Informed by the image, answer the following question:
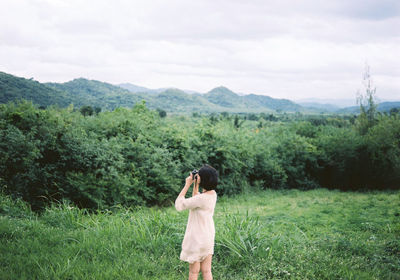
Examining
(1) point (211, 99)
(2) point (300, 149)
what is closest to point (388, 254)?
(2) point (300, 149)

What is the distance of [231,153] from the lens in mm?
14969

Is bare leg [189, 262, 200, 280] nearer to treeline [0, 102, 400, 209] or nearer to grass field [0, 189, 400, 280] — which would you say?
grass field [0, 189, 400, 280]

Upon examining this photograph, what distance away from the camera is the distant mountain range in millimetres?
17719

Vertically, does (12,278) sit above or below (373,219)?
above

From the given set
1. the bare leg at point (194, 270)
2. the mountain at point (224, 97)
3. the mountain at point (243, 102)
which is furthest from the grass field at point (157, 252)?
the mountain at point (224, 97)

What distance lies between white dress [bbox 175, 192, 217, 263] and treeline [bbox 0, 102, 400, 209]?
6.59 meters

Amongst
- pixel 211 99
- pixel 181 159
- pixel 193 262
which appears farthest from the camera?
pixel 211 99

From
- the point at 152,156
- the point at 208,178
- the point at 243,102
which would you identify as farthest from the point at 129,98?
the point at 243,102

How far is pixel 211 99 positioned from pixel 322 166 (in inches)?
6248

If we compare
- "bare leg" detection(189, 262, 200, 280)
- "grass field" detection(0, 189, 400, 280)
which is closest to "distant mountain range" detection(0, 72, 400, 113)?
"grass field" detection(0, 189, 400, 280)

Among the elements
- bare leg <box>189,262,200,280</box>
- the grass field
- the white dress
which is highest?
the white dress

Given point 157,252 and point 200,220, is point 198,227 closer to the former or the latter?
point 200,220

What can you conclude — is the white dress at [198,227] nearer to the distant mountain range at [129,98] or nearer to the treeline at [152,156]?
the treeline at [152,156]

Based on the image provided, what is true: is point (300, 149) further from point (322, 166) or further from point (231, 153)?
point (231, 153)
